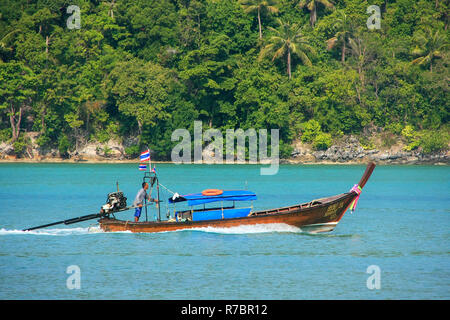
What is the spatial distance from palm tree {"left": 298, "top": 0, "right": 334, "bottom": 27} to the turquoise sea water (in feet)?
163

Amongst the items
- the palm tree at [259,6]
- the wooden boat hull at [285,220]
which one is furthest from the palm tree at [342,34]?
the wooden boat hull at [285,220]

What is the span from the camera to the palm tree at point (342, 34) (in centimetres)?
8819

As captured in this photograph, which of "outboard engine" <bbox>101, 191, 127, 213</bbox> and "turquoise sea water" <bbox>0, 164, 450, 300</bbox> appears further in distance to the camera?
"outboard engine" <bbox>101, 191, 127, 213</bbox>

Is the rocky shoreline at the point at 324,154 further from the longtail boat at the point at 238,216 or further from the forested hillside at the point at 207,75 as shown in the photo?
the longtail boat at the point at 238,216

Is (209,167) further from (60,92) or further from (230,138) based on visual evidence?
(60,92)

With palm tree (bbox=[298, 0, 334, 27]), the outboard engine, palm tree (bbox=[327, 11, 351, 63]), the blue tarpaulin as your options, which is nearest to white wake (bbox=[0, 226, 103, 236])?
the outboard engine

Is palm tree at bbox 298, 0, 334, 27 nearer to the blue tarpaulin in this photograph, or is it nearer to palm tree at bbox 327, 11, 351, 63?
palm tree at bbox 327, 11, 351, 63

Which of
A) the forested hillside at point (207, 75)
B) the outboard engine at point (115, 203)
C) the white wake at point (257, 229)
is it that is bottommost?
the white wake at point (257, 229)

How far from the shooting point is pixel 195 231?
107ft

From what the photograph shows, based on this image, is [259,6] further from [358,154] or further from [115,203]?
[115,203]

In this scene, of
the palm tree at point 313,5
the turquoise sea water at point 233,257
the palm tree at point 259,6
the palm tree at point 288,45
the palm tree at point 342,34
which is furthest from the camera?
the palm tree at point 313,5

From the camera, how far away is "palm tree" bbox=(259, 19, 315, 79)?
85812mm

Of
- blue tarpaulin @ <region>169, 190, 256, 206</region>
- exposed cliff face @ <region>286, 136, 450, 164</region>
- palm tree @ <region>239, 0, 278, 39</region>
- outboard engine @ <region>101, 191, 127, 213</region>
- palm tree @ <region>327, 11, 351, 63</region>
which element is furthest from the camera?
palm tree @ <region>239, 0, 278, 39</region>

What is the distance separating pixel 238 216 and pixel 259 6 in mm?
62885
